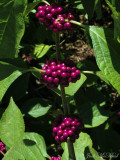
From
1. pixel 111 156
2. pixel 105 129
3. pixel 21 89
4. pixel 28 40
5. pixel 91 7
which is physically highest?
pixel 91 7

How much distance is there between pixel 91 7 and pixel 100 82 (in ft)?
5.19

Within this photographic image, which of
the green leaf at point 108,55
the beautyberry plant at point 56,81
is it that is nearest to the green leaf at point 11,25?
the beautyberry plant at point 56,81

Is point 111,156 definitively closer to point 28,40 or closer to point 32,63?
point 32,63

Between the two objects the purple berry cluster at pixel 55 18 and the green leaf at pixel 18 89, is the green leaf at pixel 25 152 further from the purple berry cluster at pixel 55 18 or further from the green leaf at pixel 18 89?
the green leaf at pixel 18 89

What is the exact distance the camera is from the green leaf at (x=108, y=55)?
114 cm

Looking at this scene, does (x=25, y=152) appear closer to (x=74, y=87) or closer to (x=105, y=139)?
(x=74, y=87)

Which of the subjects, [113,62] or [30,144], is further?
[30,144]

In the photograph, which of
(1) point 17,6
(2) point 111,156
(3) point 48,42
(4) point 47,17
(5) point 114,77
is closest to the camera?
(1) point 17,6

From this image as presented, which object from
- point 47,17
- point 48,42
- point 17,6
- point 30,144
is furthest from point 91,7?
point 48,42

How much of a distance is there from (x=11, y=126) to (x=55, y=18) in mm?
711

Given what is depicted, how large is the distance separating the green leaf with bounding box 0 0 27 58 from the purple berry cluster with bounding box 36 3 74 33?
0.29 meters

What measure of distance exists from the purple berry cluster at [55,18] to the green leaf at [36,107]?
0.87m

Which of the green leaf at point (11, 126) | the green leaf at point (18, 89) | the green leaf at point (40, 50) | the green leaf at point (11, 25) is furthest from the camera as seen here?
the green leaf at point (40, 50)

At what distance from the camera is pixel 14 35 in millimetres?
1022
